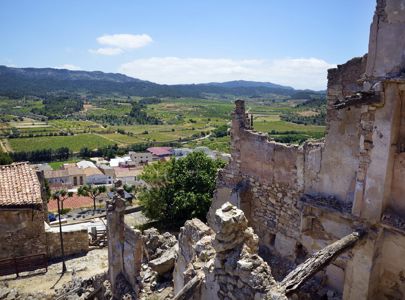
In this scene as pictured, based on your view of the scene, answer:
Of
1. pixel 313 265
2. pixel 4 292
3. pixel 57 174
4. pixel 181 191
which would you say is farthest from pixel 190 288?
pixel 57 174

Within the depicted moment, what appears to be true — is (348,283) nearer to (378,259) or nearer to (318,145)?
(378,259)

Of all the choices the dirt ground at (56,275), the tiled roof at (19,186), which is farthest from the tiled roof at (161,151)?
the dirt ground at (56,275)

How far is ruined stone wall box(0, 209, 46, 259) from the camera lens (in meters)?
16.0

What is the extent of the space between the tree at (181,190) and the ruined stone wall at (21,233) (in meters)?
10.1

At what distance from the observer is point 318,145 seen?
10570 mm

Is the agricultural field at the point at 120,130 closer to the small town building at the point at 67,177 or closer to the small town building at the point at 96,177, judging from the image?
the small town building at the point at 96,177

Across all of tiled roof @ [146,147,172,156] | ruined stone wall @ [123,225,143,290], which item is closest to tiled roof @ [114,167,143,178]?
tiled roof @ [146,147,172,156]

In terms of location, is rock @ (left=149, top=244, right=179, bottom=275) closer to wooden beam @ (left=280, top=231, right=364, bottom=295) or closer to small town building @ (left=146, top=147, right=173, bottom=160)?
wooden beam @ (left=280, top=231, right=364, bottom=295)

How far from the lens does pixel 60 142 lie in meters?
116

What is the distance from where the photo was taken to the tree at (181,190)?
25.3 m

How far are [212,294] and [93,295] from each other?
7.64 m

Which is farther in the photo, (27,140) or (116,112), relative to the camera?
(116,112)

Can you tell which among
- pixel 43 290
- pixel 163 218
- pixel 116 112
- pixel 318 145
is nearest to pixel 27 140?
pixel 116 112

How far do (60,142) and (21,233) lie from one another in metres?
107
